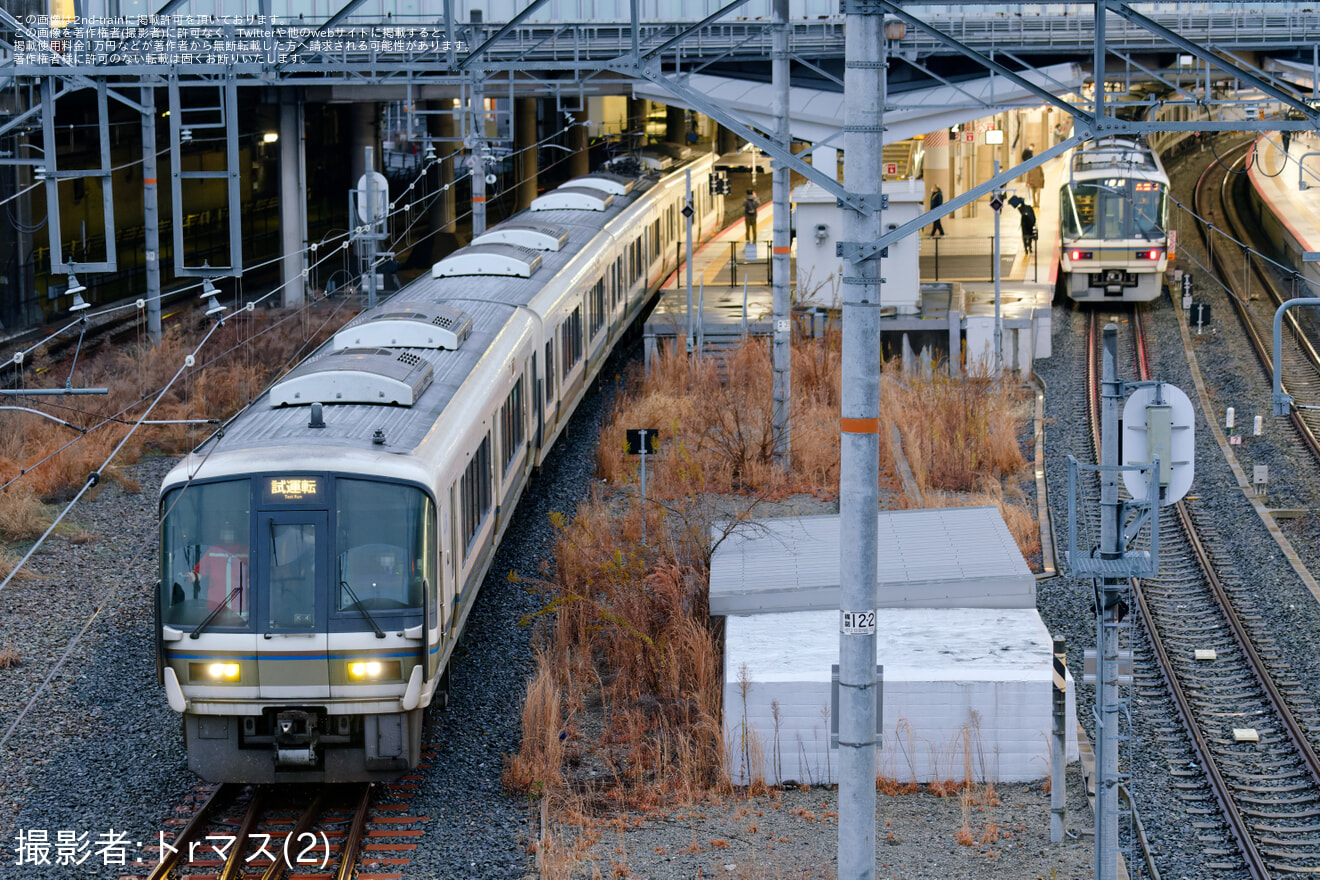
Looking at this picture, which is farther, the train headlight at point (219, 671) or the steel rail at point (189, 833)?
the train headlight at point (219, 671)

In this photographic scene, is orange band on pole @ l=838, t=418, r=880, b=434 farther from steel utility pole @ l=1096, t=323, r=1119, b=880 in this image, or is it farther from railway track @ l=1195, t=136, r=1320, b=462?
railway track @ l=1195, t=136, r=1320, b=462

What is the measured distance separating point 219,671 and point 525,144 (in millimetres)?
38914

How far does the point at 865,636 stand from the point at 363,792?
4312 millimetres

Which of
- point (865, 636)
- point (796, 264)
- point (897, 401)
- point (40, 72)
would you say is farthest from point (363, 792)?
point (796, 264)

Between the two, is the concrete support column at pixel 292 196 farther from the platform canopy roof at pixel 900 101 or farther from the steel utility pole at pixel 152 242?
the platform canopy roof at pixel 900 101

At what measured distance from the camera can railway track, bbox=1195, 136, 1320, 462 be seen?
74.1 ft

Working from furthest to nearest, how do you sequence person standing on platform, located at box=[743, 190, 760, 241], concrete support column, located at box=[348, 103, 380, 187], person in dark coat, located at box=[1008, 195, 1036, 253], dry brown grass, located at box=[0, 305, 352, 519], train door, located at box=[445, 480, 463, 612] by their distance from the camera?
concrete support column, located at box=[348, 103, 380, 187] → person standing on platform, located at box=[743, 190, 760, 241] → person in dark coat, located at box=[1008, 195, 1036, 253] → dry brown grass, located at box=[0, 305, 352, 519] → train door, located at box=[445, 480, 463, 612]

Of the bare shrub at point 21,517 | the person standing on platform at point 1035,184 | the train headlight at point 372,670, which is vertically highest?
the person standing on platform at point 1035,184

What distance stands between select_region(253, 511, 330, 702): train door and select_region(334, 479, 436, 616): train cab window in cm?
11

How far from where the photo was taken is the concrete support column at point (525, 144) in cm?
4612

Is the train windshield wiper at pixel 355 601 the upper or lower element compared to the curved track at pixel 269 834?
upper

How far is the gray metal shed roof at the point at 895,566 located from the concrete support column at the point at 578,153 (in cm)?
3696

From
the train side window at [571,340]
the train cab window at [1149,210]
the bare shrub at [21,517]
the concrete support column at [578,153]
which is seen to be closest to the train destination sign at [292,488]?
the bare shrub at [21,517]

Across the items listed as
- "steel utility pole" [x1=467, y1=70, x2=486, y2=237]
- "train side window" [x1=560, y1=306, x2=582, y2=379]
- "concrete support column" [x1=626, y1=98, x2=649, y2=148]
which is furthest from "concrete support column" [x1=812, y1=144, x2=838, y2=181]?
"concrete support column" [x1=626, y1=98, x2=649, y2=148]
